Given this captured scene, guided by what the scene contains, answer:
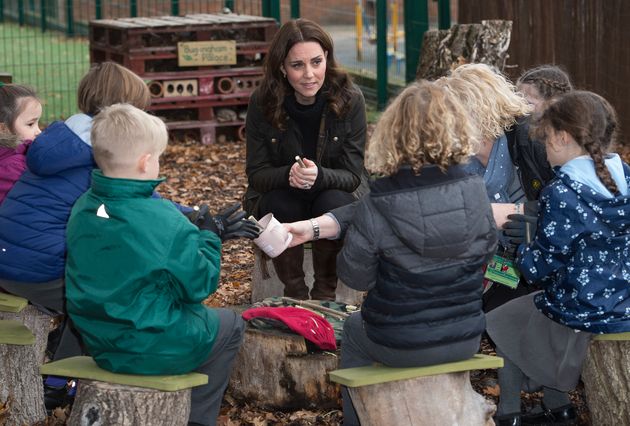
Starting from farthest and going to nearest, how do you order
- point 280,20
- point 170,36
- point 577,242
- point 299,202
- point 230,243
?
point 280,20 → point 170,36 → point 230,243 → point 299,202 → point 577,242

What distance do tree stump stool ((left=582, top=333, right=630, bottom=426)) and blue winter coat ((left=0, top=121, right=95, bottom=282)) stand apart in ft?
7.87

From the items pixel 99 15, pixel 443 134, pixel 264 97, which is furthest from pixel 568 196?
pixel 99 15

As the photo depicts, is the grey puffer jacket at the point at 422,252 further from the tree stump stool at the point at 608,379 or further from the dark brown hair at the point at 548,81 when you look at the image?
the dark brown hair at the point at 548,81

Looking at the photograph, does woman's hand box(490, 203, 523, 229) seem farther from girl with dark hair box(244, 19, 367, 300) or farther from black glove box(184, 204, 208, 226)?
black glove box(184, 204, 208, 226)

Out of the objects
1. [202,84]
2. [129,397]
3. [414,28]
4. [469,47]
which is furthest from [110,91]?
[414,28]

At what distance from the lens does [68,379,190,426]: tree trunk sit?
4250 mm

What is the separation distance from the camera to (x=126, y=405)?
4.25 m

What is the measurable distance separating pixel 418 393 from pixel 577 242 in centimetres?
92

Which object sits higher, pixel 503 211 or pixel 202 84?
pixel 202 84

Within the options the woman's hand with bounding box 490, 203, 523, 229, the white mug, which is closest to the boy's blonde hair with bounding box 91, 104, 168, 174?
the white mug

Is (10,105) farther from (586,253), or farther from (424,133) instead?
(586,253)

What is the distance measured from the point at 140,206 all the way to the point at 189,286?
350mm

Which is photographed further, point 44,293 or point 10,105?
point 10,105

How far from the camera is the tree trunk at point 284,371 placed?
5.27 m
